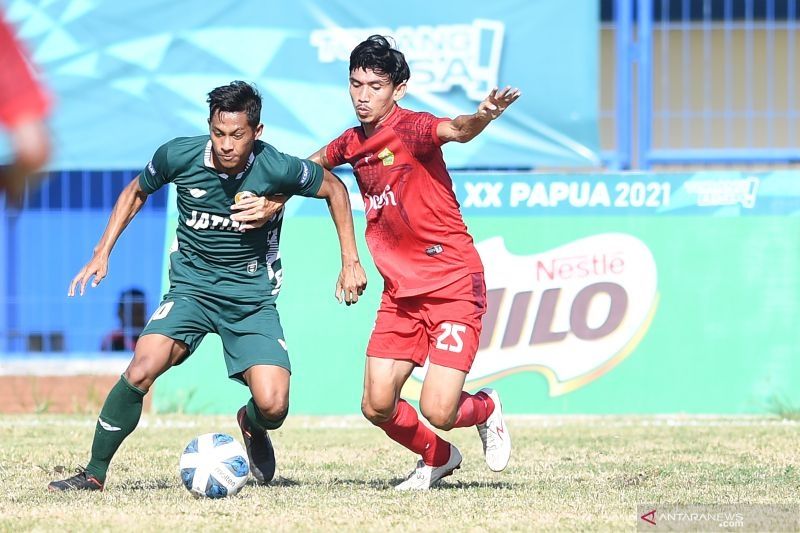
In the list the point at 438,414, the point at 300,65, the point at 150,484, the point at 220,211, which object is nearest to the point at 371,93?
the point at 220,211

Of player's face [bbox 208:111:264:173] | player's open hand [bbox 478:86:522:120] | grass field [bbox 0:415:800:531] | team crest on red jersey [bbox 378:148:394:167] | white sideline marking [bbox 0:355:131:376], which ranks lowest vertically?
grass field [bbox 0:415:800:531]

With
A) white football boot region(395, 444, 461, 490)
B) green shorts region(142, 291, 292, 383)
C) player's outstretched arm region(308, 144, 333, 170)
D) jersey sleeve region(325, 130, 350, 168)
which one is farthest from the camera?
player's outstretched arm region(308, 144, 333, 170)

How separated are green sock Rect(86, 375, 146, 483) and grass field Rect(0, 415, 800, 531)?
0.14m

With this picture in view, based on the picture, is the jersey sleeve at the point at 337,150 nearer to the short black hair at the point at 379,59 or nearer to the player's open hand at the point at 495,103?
the short black hair at the point at 379,59

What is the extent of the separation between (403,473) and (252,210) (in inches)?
67.4

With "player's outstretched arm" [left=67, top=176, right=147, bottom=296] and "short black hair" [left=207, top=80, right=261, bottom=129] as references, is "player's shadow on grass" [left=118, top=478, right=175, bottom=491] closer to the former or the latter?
"player's outstretched arm" [left=67, top=176, right=147, bottom=296]

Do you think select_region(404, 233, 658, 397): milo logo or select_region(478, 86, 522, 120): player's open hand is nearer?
select_region(478, 86, 522, 120): player's open hand

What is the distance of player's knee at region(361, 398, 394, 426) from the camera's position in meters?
6.78

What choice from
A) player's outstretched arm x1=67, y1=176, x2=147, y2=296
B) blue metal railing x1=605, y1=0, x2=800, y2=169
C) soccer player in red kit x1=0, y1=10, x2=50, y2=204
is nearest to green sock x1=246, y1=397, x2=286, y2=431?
player's outstretched arm x1=67, y1=176, x2=147, y2=296

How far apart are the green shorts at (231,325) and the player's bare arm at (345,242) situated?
1.38ft

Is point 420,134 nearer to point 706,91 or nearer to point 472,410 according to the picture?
point 472,410

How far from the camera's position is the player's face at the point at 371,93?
6.87 meters

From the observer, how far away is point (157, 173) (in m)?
7.03

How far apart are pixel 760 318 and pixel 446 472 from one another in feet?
15.4
